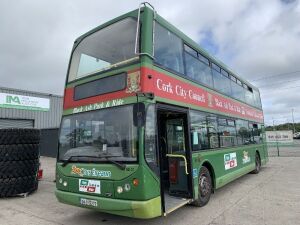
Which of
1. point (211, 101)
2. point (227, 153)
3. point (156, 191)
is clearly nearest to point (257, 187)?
point (227, 153)

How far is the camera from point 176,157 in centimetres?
733

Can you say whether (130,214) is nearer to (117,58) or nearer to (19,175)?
(117,58)

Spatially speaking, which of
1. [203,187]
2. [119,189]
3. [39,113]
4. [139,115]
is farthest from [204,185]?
[39,113]

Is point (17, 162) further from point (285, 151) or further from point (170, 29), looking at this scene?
point (285, 151)

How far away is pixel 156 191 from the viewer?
5328 mm

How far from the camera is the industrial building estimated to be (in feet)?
77.8

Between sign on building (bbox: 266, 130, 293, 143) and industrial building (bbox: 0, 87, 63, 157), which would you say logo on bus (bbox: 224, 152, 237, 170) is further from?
industrial building (bbox: 0, 87, 63, 157)

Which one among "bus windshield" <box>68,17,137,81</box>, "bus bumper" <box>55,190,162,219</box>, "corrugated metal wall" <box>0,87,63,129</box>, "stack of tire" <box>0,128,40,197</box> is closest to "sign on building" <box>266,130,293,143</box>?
"corrugated metal wall" <box>0,87,63,129</box>

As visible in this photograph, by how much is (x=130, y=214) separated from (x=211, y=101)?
180 inches

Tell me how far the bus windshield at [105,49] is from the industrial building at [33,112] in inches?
739

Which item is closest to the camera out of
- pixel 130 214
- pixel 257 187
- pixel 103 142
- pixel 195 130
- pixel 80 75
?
pixel 130 214

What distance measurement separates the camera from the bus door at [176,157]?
682 cm

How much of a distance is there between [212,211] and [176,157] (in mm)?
1509

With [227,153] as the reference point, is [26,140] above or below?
above
